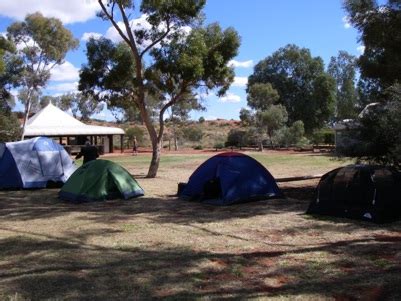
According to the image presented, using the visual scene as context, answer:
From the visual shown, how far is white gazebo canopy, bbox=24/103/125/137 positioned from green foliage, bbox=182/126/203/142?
16.9 metres

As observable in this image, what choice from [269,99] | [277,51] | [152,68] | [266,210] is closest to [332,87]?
[277,51]

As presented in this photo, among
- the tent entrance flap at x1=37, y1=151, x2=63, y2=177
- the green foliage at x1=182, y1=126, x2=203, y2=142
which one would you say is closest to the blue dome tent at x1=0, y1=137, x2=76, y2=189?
the tent entrance flap at x1=37, y1=151, x2=63, y2=177

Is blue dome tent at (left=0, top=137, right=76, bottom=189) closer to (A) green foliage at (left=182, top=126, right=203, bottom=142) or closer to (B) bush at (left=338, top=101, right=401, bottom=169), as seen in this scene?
(B) bush at (left=338, top=101, right=401, bottom=169)

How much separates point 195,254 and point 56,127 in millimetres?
36818

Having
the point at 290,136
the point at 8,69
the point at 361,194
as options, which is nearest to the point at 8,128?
the point at 8,69

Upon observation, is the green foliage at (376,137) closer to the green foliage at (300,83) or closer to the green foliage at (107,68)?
the green foliage at (107,68)

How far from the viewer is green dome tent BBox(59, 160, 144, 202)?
13188 millimetres

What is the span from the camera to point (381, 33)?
13.5m

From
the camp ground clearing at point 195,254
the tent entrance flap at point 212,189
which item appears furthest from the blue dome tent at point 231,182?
the camp ground clearing at point 195,254

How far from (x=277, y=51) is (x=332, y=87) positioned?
8543mm

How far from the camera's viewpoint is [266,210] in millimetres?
11344

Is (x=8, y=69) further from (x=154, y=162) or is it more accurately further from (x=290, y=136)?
→ (x=290, y=136)

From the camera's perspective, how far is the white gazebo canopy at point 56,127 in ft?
134

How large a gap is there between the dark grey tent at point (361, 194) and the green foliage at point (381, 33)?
4157 mm
